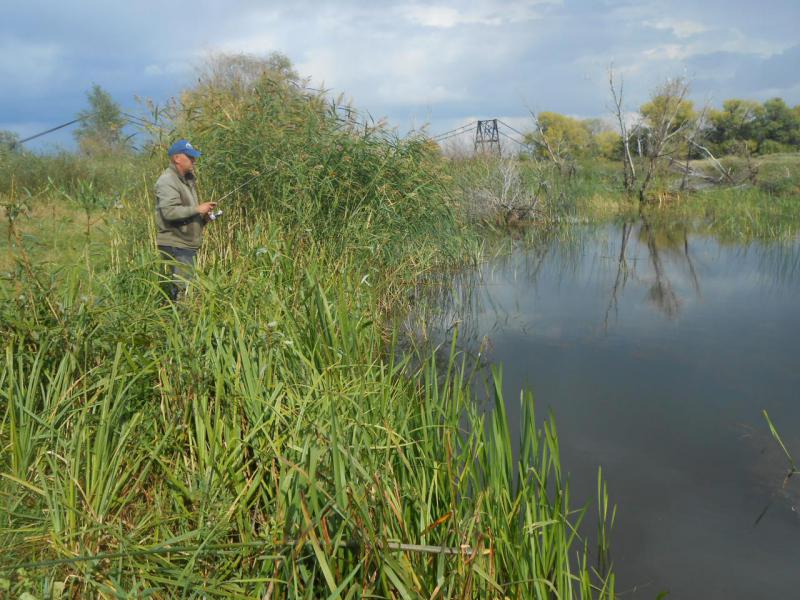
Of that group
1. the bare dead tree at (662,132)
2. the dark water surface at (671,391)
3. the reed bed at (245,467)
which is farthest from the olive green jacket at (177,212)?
the bare dead tree at (662,132)

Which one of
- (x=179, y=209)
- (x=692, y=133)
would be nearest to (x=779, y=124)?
(x=692, y=133)

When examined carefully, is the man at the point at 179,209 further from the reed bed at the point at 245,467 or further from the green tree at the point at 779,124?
the green tree at the point at 779,124

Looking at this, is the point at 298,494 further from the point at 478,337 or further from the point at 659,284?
the point at 659,284

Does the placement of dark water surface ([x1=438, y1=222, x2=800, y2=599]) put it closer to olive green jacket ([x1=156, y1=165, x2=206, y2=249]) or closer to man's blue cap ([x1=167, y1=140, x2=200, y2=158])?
olive green jacket ([x1=156, y1=165, x2=206, y2=249])

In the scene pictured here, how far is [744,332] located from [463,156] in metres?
11.0

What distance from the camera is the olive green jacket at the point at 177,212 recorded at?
16.4ft

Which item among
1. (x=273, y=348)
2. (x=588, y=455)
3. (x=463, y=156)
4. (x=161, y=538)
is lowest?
(x=588, y=455)

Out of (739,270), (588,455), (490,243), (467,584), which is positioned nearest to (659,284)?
(739,270)

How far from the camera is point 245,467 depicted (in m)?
2.71

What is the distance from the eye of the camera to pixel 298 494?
6.98ft

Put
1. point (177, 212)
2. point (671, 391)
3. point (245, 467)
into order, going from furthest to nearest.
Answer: point (671, 391), point (177, 212), point (245, 467)

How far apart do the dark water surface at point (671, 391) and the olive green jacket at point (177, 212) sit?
9.28 feet

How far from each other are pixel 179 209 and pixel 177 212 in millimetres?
30

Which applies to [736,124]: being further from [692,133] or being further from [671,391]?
[671,391]
